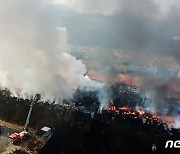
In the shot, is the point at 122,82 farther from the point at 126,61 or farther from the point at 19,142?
the point at 19,142

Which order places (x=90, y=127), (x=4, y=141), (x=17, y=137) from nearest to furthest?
(x=4, y=141), (x=17, y=137), (x=90, y=127)

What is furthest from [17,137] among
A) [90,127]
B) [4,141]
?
[90,127]

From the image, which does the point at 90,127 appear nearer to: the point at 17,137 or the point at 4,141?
the point at 17,137

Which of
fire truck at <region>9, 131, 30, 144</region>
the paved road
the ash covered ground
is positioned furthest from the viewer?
the ash covered ground

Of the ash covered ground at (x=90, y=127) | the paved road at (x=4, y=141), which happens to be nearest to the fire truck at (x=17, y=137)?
the paved road at (x=4, y=141)

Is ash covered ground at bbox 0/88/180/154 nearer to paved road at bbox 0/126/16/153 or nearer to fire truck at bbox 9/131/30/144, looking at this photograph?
fire truck at bbox 9/131/30/144

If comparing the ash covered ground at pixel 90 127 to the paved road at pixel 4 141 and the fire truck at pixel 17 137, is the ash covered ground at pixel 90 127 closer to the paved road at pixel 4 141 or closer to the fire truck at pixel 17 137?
the fire truck at pixel 17 137

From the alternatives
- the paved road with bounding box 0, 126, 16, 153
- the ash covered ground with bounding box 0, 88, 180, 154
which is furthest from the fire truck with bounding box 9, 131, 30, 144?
the ash covered ground with bounding box 0, 88, 180, 154

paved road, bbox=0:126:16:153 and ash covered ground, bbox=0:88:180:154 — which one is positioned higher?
ash covered ground, bbox=0:88:180:154

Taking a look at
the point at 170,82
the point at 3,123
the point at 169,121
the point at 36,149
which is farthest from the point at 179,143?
the point at 170,82
